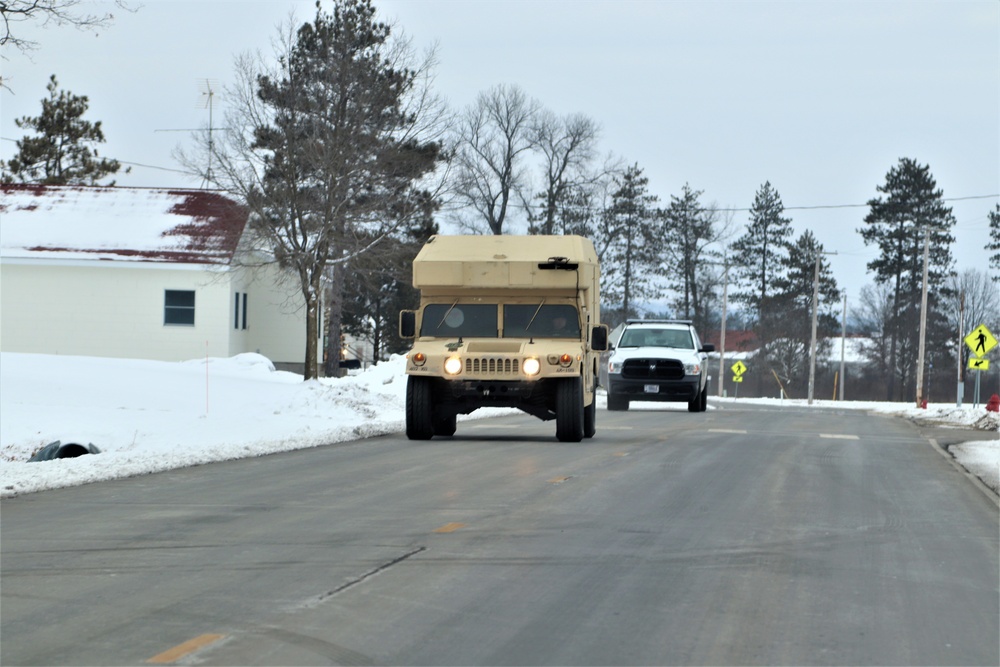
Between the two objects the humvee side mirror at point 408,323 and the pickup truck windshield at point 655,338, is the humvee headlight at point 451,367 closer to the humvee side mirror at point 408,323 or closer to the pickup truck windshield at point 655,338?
the humvee side mirror at point 408,323

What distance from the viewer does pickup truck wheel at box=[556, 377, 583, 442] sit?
61.3 ft

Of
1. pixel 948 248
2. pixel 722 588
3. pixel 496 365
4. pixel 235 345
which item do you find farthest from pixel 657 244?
pixel 722 588

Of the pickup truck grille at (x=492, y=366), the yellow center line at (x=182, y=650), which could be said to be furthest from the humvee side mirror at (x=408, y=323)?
the yellow center line at (x=182, y=650)

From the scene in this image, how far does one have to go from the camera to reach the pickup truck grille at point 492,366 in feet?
60.7

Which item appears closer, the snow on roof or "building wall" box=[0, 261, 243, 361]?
"building wall" box=[0, 261, 243, 361]

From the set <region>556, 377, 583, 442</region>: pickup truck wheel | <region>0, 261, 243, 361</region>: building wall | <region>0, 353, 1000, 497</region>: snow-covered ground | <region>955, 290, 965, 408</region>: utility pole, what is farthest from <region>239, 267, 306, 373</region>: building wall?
<region>556, 377, 583, 442</region>: pickup truck wheel

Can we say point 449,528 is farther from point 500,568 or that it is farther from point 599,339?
point 599,339

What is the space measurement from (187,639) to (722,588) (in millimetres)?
3238

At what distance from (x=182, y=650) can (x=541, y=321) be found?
46.1 feet

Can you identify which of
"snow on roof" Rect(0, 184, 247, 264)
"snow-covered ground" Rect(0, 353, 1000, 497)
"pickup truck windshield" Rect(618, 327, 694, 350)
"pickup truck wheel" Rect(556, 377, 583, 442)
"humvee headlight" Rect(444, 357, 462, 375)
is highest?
"snow on roof" Rect(0, 184, 247, 264)

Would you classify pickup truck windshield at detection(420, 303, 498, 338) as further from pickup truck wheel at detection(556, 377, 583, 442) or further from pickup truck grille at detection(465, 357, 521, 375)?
pickup truck wheel at detection(556, 377, 583, 442)

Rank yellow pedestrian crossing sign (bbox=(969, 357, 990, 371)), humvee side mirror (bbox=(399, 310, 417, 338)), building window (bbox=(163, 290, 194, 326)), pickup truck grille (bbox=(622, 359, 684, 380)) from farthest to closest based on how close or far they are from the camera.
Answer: building window (bbox=(163, 290, 194, 326))
yellow pedestrian crossing sign (bbox=(969, 357, 990, 371))
pickup truck grille (bbox=(622, 359, 684, 380))
humvee side mirror (bbox=(399, 310, 417, 338))

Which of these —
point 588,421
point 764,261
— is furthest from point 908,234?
point 588,421

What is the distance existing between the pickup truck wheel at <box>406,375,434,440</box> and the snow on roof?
64.9ft
